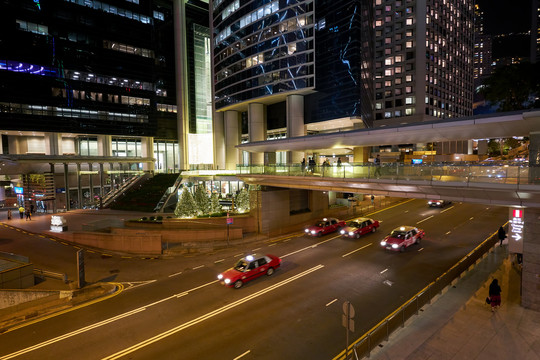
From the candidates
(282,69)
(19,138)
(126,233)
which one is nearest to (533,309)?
(126,233)

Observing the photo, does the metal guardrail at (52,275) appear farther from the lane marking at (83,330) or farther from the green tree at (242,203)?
the green tree at (242,203)

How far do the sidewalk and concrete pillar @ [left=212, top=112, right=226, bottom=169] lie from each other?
52429mm

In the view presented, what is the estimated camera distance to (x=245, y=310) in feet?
41.7

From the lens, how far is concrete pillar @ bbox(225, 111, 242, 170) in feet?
189

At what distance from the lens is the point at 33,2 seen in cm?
4172

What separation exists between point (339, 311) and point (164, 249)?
49.1 ft

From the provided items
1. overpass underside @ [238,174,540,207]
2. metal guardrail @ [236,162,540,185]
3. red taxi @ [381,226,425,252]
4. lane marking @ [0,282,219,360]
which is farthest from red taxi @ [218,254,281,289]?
red taxi @ [381,226,425,252]

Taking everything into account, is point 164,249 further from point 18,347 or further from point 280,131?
point 280,131

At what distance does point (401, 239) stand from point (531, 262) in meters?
8.15

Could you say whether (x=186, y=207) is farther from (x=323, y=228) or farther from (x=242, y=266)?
(x=242, y=266)

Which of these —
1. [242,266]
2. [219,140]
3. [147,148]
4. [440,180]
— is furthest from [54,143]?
[440,180]

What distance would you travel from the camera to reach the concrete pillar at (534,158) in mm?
11255

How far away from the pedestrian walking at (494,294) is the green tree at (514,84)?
27050 millimetres

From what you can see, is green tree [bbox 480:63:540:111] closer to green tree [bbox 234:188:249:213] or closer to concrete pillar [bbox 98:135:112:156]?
green tree [bbox 234:188:249:213]
